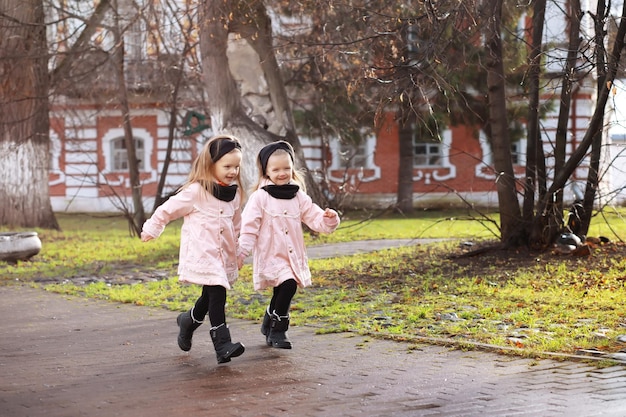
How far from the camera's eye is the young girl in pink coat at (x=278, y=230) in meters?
8.46

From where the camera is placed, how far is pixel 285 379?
23.3 feet

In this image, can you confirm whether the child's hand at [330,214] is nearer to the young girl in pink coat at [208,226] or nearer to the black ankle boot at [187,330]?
the young girl in pink coat at [208,226]

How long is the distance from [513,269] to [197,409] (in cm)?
806

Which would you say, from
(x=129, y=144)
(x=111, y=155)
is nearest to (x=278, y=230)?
(x=129, y=144)

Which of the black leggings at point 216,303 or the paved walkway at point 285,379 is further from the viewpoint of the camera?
the black leggings at point 216,303

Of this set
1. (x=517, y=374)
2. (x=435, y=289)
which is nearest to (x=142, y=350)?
(x=517, y=374)

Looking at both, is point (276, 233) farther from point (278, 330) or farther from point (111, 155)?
point (111, 155)

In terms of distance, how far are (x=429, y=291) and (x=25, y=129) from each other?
14.9 meters

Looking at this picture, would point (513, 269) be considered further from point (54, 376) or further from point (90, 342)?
point (54, 376)

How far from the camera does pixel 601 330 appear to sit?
883cm

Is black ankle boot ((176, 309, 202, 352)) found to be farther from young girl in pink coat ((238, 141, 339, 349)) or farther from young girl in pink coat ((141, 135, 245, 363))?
young girl in pink coat ((238, 141, 339, 349))

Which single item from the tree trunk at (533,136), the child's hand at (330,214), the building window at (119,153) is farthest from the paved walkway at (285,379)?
the building window at (119,153)

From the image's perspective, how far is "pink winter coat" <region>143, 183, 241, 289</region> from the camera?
808 centimetres

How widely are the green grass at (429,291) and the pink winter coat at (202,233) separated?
4.72 feet
